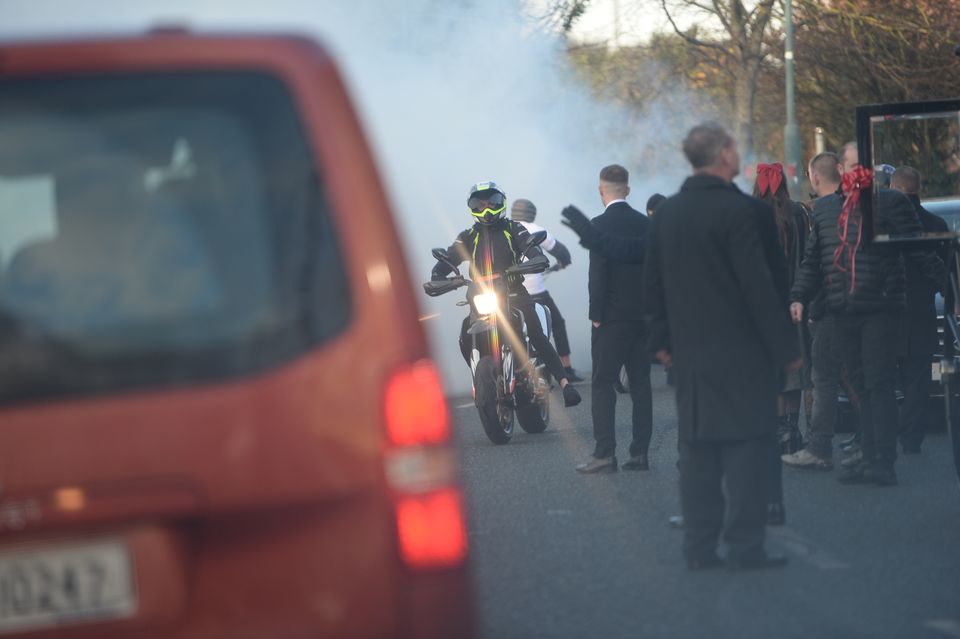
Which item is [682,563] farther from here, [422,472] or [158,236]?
[158,236]

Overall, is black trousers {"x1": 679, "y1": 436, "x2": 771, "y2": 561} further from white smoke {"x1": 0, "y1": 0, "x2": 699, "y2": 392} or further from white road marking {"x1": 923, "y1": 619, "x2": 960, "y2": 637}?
white smoke {"x1": 0, "y1": 0, "x2": 699, "y2": 392}

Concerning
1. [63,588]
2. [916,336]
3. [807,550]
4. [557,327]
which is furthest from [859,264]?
[63,588]

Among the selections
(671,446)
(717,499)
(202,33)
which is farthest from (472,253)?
(202,33)

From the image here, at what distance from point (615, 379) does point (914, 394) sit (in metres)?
1.83

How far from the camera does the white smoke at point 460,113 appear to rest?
18.3 meters

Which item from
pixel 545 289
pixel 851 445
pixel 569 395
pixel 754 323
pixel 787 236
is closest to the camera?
pixel 754 323

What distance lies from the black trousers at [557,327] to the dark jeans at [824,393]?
13.8ft

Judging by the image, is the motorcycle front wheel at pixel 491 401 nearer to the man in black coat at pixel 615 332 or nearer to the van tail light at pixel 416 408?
the man in black coat at pixel 615 332

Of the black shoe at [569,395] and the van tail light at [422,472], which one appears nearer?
the van tail light at [422,472]

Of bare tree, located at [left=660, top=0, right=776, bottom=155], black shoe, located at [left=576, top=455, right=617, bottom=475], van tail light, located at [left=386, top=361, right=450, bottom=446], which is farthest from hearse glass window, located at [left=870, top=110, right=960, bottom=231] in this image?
bare tree, located at [left=660, top=0, right=776, bottom=155]

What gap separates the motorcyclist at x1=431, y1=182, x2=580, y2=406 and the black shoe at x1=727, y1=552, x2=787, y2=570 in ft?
16.6

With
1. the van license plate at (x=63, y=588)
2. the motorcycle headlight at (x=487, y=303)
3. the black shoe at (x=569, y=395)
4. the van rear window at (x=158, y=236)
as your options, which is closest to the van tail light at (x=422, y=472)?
the van rear window at (x=158, y=236)

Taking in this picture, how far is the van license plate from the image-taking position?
2889mm

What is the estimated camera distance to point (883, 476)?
344 inches
